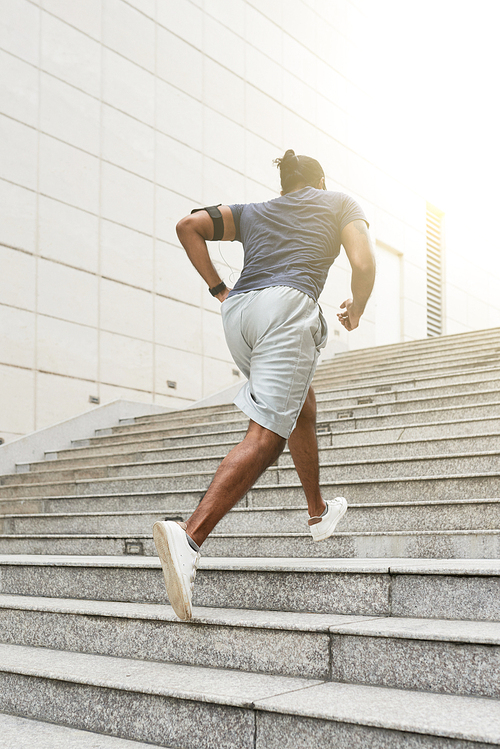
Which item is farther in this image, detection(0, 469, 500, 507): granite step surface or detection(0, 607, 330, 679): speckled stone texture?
detection(0, 469, 500, 507): granite step surface

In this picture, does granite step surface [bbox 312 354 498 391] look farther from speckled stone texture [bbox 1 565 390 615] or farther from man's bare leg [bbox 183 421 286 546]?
man's bare leg [bbox 183 421 286 546]

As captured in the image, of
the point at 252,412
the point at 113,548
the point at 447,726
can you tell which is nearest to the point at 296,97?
the point at 113,548

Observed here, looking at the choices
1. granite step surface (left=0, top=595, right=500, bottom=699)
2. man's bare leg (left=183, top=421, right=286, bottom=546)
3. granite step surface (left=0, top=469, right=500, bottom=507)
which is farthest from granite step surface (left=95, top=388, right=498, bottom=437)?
granite step surface (left=0, top=595, right=500, bottom=699)

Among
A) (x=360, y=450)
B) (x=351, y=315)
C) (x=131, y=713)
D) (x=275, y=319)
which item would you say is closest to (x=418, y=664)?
(x=131, y=713)

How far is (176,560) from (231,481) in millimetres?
299

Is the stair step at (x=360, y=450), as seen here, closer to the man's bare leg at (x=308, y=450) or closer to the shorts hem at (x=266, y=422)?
the man's bare leg at (x=308, y=450)

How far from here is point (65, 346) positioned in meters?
8.37

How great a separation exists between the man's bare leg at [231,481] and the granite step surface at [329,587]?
0.36 meters

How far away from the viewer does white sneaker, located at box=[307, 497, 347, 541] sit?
9.48ft

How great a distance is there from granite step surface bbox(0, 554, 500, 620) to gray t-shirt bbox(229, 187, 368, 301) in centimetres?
96

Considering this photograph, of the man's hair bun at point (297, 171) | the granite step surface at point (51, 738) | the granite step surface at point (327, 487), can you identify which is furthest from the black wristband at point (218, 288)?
the granite step surface at point (51, 738)

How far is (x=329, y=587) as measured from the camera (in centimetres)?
239

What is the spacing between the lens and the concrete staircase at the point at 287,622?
72.2 inches

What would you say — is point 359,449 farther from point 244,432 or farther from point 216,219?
point 216,219
